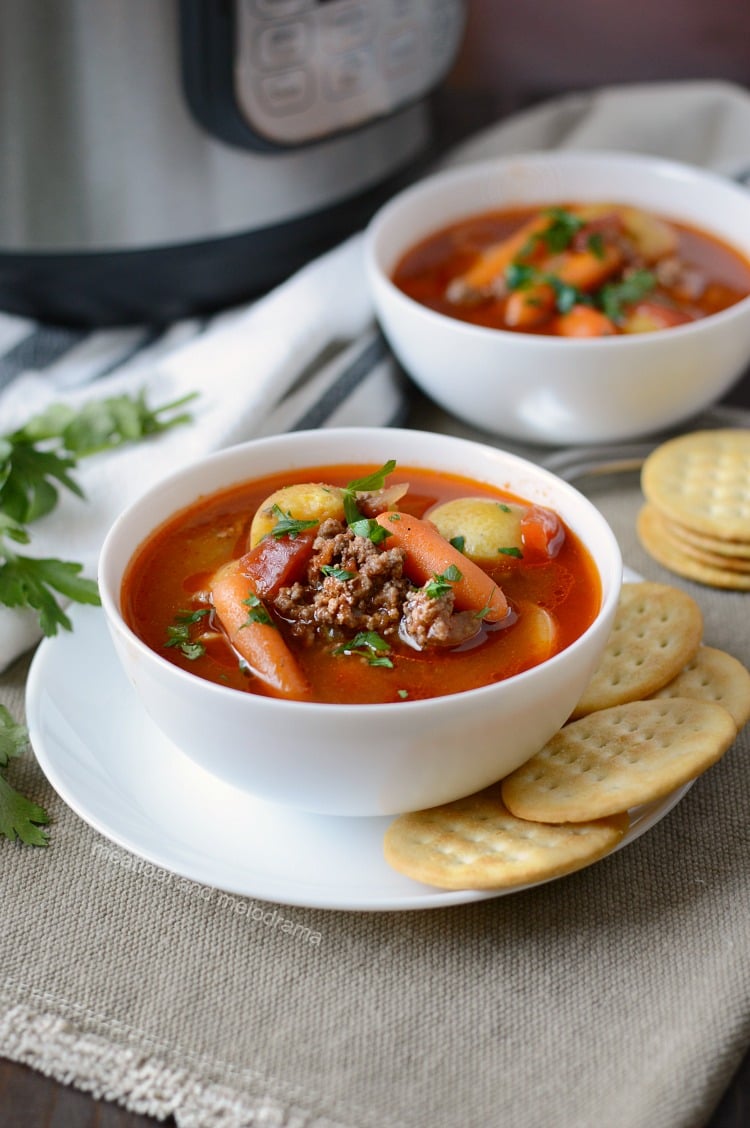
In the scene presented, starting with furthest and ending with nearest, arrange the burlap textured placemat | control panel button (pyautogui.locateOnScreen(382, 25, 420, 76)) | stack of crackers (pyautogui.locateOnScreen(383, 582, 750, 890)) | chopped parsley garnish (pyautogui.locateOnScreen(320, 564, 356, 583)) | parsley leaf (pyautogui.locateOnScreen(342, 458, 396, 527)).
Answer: control panel button (pyautogui.locateOnScreen(382, 25, 420, 76)) → parsley leaf (pyautogui.locateOnScreen(342, 458, 396, 527)) → chopped parsley garnish (pyautogui.locateOnScreen(320, 564, 356, 583)) → stack of crackers (pyautogui.locateOnScreen(383, 582, 750, 890)) → the burlap textured placemat

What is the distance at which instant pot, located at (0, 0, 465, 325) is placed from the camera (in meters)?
2.84

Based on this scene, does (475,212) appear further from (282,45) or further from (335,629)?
(335,629)

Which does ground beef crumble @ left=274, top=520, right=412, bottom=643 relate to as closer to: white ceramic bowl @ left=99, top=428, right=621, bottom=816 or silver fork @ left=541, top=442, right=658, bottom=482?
white ceramic bowl @ left=99, top=428, right=621, bottom=816

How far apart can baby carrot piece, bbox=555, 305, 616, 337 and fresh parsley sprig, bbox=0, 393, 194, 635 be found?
34.8 inches

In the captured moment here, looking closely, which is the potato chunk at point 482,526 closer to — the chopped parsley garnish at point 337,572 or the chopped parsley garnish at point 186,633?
the chopped parsley garnish at point 337,572

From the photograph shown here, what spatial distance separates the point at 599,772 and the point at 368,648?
386mm

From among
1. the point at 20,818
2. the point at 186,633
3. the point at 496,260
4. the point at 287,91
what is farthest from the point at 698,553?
the point at 287,91

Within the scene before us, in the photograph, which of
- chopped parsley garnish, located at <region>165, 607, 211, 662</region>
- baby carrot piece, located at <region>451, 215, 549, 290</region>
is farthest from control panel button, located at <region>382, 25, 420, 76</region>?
chopped parsley garnish, located at <region>165, 607, 211, 662</region>

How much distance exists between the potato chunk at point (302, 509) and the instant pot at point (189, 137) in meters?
1.35

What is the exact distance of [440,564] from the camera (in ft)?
6.34

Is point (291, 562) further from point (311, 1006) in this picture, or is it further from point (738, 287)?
point (738, 287)

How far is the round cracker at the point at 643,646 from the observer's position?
204cm

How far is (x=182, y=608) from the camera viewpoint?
1.98 meters

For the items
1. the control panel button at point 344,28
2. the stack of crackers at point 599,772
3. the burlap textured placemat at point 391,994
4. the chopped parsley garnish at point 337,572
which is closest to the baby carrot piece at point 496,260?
the control panel button at point 344,28
